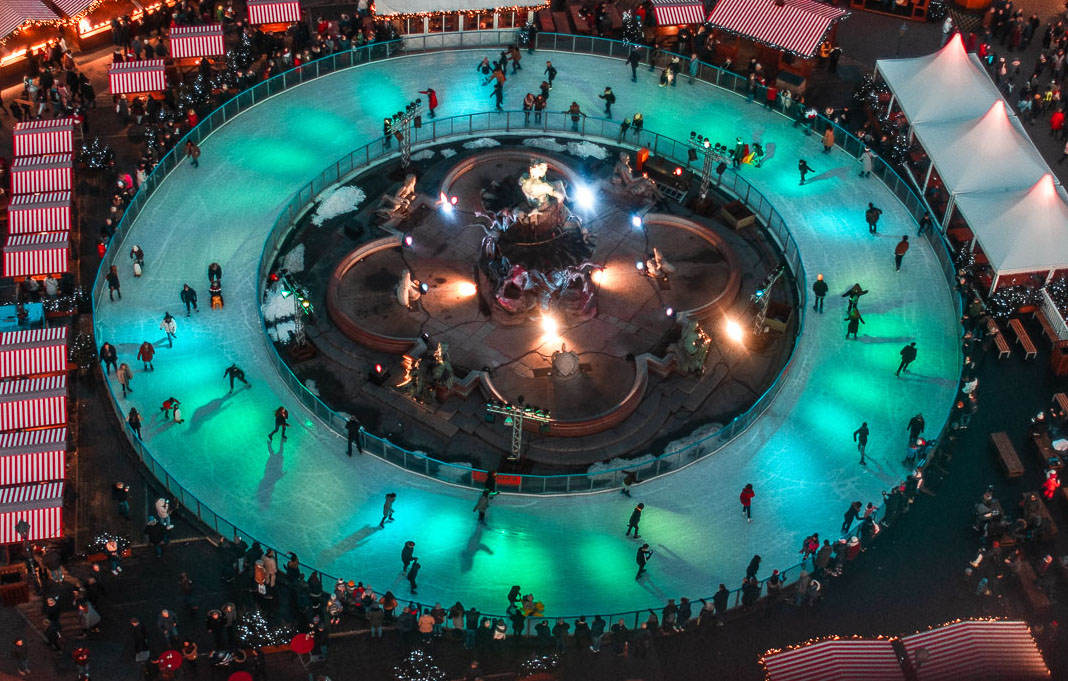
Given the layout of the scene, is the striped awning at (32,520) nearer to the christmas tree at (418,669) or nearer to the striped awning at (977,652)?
the christmas tree at (418,669)

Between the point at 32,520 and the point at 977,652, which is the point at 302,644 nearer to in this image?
the point at 32,520

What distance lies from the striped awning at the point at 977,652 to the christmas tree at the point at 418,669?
15.8m

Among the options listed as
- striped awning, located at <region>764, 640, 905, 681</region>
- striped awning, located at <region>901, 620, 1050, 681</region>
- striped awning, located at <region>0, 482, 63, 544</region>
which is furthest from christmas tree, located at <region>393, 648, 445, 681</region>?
striped awning, located at <region>901, 620, 1050, 681</region>

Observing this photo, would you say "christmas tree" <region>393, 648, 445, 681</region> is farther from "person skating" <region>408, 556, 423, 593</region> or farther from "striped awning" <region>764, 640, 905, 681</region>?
"striped awning" <region>764, 640, 905, 681</region>

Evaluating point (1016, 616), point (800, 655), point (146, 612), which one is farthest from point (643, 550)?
point (146, 612)

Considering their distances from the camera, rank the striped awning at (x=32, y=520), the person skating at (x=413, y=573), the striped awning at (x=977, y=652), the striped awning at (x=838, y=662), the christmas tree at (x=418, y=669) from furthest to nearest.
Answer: the striped awning at (x=32, y=520) < the person skating at (x=413, y=573) < the christmas tree at (x=418, y=669) < the striped awning at (x=977, y=652) < the striped awning at (x=838, y=662)

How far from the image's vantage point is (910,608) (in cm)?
4925

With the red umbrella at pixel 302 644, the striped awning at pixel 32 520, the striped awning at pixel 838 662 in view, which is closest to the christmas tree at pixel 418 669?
the red umbrella at pixel 302 644

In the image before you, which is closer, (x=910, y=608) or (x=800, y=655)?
(x=800, y=655)

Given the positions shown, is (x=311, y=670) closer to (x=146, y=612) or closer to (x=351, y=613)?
(x=351, y=613)

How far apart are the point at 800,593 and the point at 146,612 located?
22.9 metres

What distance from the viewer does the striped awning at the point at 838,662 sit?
4522 centimetres

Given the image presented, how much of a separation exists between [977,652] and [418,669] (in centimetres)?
1880

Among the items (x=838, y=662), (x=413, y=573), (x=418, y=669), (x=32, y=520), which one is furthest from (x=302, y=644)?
(x=838, y=662)
